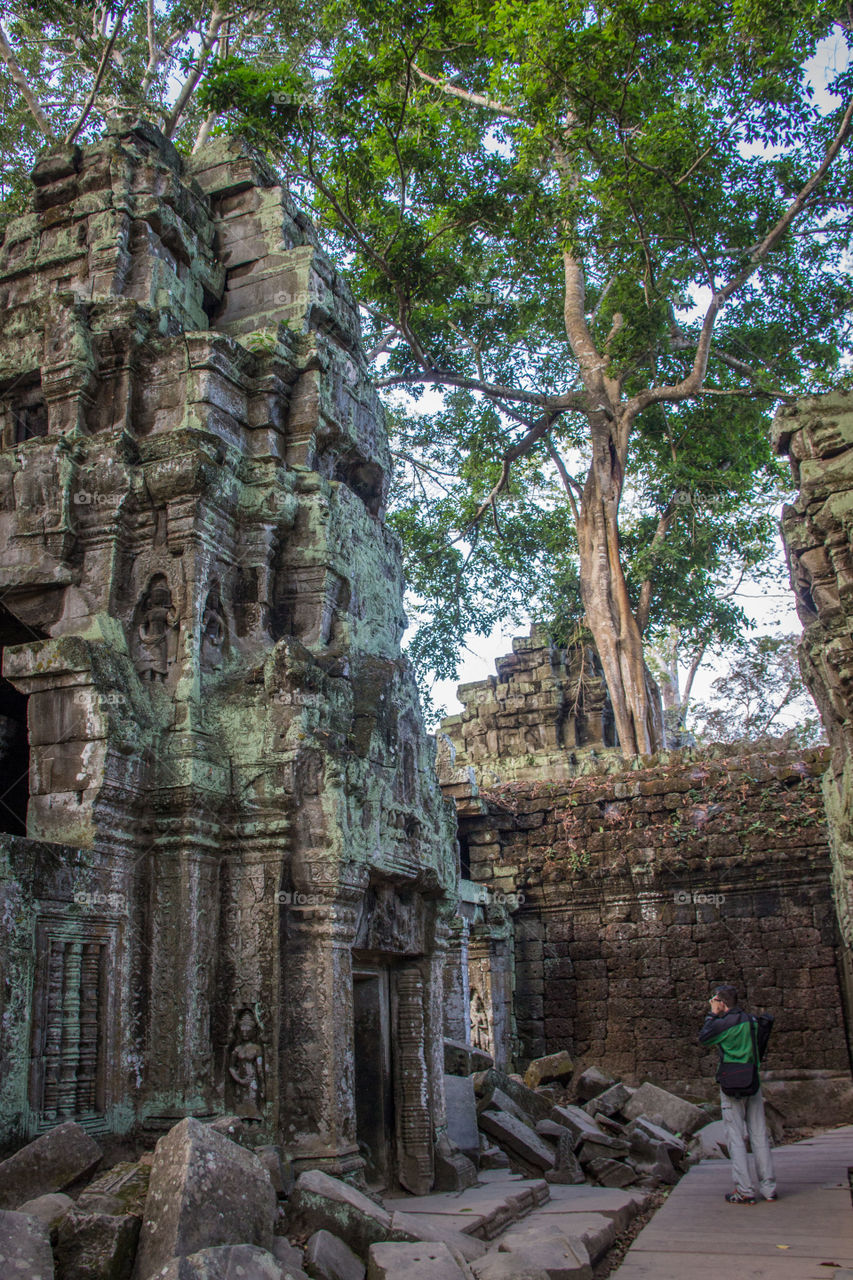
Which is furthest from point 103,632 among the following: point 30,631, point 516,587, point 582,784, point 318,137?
point 516,587

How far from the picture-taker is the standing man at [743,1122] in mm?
5906

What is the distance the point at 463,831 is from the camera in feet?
40.8

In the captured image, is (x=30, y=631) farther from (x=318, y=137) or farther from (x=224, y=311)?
(x=318, y=137)

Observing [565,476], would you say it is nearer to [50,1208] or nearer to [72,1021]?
[72,1021]

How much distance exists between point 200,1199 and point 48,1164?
84 centimetres

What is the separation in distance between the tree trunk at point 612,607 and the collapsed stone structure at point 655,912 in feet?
11.6

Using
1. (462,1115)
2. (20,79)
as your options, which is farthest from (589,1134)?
(20,79)

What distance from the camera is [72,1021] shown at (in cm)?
487

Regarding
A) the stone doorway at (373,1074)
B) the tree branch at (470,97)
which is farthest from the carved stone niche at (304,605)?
the tree branch at (470,97)

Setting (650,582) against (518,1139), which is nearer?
(518,1139)

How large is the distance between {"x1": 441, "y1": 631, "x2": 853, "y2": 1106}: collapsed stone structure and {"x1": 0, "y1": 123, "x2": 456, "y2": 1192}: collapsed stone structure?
4.52 meters

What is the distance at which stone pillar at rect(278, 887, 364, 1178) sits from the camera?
5305mm
